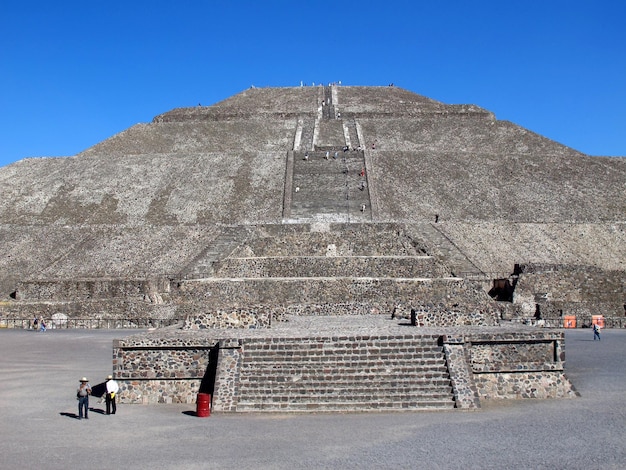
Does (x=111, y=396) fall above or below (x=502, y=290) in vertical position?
below

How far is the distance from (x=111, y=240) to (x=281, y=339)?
55.3 ft

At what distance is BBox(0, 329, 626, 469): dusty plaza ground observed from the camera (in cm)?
684

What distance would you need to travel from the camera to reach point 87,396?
344 inches

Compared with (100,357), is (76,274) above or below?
above

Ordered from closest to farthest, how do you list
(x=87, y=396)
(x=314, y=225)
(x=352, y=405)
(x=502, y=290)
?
(x=87, y=396) → (x=352, y=405) → (x=502, y=290) → (x=314, y=225)

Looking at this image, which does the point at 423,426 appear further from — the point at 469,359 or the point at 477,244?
the point at 477,244

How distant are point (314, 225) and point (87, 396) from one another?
51.2ft

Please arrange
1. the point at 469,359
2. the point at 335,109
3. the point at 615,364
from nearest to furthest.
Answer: the point at 469,359 → the point at 615,364 → the point at 335,109

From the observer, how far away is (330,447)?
730cm

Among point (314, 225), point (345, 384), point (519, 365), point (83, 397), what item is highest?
point (314, 225)

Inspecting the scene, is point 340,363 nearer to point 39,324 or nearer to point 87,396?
point 87,396

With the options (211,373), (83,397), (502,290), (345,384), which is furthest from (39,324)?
(502,290)

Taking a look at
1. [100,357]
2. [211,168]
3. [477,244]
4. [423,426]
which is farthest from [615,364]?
[211,168]

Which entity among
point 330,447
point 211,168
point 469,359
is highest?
point 211,168
